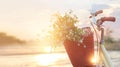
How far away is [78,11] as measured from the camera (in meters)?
3.24

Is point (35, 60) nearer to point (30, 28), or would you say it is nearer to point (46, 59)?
point (46, 59)

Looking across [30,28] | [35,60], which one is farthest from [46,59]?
[30,28]

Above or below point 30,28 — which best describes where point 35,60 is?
below

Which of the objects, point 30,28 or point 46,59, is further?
point 46,59

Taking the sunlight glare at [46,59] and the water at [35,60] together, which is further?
the sunlight glare at [46,59]

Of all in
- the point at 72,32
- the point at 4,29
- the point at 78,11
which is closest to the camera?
the point at 72,32

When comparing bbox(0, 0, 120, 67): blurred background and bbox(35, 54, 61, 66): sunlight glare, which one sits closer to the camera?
bbox(0, 0, 120, 67): blurred background

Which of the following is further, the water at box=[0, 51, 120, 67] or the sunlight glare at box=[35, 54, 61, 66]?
the sunlight glare at box=[35, 54, 61, 66]

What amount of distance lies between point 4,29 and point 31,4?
34cm

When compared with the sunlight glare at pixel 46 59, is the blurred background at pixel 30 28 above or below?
above

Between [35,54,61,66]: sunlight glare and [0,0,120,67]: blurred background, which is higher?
[0,0,120,67]: blurred background

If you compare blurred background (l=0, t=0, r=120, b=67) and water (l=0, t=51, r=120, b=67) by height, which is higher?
blurred background (l=0, t=0, r=120, b=67)

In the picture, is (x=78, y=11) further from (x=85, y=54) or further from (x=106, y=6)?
(x=85, y=54)

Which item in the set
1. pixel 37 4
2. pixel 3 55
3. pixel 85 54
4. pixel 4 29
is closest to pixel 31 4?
pixel 37 4
